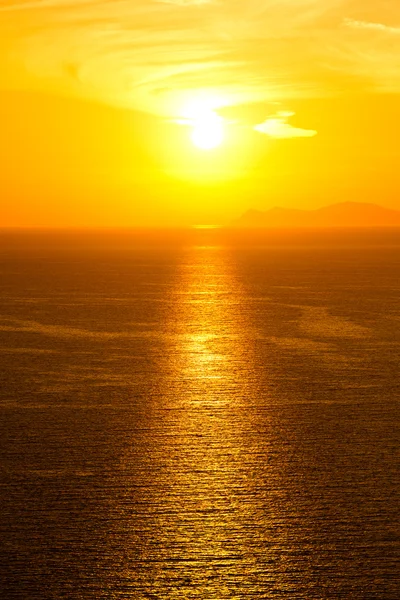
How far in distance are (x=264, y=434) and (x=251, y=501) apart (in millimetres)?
6635

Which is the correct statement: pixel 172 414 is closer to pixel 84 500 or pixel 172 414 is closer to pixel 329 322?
pixel 84 500

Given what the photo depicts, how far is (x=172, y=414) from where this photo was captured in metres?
31.8

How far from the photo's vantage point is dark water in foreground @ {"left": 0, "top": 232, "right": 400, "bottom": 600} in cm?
1861

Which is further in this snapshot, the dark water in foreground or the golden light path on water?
the dark water in foreground


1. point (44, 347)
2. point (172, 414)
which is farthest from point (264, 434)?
point (44, 347)

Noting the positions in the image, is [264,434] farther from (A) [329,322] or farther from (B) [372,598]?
(A) [329,322]

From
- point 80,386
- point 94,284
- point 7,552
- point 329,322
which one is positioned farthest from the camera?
point 94,284

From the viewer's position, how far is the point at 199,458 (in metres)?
26.1

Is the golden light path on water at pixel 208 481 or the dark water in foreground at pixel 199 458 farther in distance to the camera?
the dark water in foreground at pixel 199 458

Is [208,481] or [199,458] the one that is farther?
[199,458]

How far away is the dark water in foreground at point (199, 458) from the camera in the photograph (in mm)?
18609

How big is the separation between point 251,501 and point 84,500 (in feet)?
13.9

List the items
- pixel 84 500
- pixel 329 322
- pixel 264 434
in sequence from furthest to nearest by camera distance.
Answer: pixel 329 322 < pixel 264 434 < pixel 84 500

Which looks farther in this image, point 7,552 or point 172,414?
point 172,414
